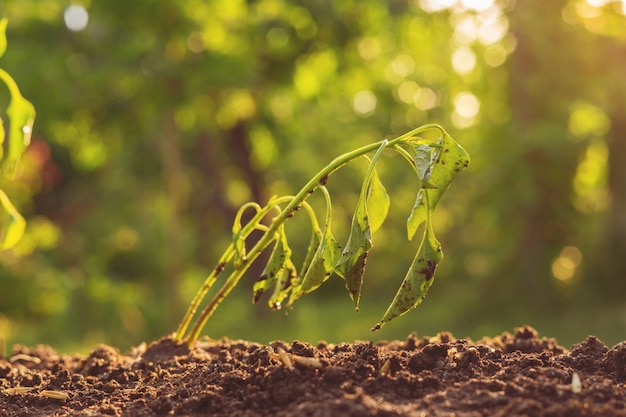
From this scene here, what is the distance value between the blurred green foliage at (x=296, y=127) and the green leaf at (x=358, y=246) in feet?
24.8

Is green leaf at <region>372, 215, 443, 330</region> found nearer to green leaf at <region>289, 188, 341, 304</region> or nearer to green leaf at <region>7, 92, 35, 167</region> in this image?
green leaf at <region>289, 188, 341, 304</region>

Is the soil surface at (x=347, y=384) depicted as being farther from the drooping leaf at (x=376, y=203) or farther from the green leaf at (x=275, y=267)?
the drooping leaf at (x=376, y=203)

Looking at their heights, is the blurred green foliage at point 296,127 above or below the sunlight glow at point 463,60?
below

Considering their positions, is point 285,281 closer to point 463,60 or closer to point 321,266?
point 321,266

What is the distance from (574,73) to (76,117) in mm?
6917

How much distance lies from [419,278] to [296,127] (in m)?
11.5

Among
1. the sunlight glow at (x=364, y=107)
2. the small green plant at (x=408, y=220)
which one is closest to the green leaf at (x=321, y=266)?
the small green plant at (x=408, y=220)

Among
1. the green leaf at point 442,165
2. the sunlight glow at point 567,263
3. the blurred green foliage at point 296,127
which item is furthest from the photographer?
the sunlight glow at point 567,263

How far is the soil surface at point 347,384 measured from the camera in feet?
5.77

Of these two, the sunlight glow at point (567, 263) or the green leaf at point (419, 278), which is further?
the sunlight glow at point (567, 263)

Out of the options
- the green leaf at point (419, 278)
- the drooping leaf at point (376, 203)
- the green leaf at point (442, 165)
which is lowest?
the green leaf at point (419, 278)

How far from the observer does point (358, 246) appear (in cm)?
204

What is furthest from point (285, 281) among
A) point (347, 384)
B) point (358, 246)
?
point (347, 384)

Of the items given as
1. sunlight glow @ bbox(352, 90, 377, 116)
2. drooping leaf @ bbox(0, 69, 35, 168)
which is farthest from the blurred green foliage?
drooping leaf @ bbox(0, 69, 35, 168)
